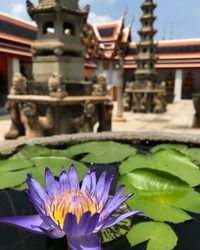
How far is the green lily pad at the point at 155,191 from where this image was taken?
88 centimetres

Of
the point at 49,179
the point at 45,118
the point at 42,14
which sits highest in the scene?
the point at 42,14

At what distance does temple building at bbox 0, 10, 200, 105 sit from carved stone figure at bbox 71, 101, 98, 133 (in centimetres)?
735

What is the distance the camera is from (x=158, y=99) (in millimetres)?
11328

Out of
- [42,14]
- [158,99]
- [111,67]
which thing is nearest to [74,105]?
[42,14]

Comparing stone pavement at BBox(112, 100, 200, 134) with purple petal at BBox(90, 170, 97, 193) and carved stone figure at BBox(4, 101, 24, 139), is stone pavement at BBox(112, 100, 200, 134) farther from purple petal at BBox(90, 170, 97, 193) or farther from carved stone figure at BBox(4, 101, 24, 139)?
purple petal at BBox(90, 170, 97, 193)

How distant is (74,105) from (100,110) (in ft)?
2.23

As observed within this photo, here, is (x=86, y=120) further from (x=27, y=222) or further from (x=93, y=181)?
(x=27, y=222)

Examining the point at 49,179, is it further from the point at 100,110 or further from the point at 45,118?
the point at 100,110

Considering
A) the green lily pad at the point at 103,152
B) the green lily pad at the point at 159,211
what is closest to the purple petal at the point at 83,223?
the green lily pad at the point at 159,211

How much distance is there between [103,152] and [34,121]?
3124mm

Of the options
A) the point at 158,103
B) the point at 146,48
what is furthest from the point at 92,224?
the point at 146,48

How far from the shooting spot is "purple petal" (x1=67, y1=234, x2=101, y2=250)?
56 cm

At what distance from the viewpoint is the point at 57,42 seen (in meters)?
4.70

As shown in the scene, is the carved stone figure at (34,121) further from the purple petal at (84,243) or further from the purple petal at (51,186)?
the purple petal at (84,243)
